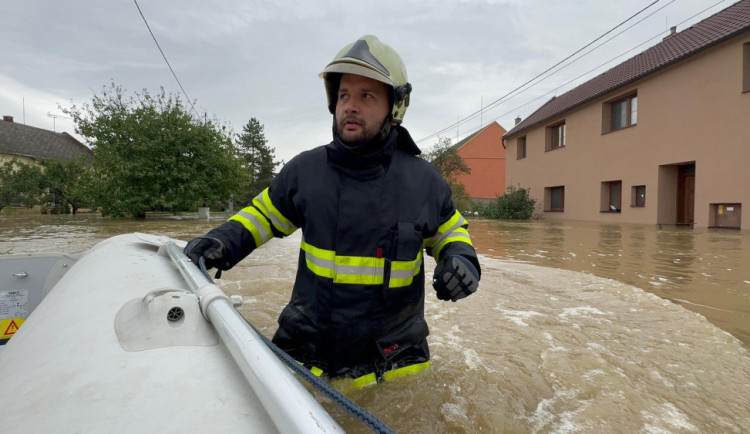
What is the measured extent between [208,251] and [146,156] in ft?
54.6

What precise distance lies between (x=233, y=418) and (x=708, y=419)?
6.74 ft

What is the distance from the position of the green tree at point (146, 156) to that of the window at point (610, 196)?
15631 millimetres

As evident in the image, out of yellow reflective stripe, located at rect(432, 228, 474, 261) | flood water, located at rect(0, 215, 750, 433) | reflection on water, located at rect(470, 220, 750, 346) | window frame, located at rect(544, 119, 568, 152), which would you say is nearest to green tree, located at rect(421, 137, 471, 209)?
window frame, located at rect(544, 119, 568, 152)

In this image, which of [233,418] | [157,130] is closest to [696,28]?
[233,418]

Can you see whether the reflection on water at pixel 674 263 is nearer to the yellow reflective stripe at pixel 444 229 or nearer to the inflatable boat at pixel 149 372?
the yellow reflective stripe at pixel 444 229

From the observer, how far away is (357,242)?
5.53ft

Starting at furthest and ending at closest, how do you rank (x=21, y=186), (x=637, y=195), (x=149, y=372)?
1. (x=21, y=186)
2. (x=637, y=195)
3. (x=149, y=372)

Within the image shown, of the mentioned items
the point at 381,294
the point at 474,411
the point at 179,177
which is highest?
the point at 179,177

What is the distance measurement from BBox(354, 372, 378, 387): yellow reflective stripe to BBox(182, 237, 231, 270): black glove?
78 centimetres

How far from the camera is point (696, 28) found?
45.1 ft

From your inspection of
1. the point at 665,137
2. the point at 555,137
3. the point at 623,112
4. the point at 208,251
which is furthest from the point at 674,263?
the point at 555,137

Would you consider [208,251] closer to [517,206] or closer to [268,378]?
[268,378]

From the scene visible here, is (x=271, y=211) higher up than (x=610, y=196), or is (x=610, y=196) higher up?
(x=610, y=196)

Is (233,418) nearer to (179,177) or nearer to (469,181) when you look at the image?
(179,177)
